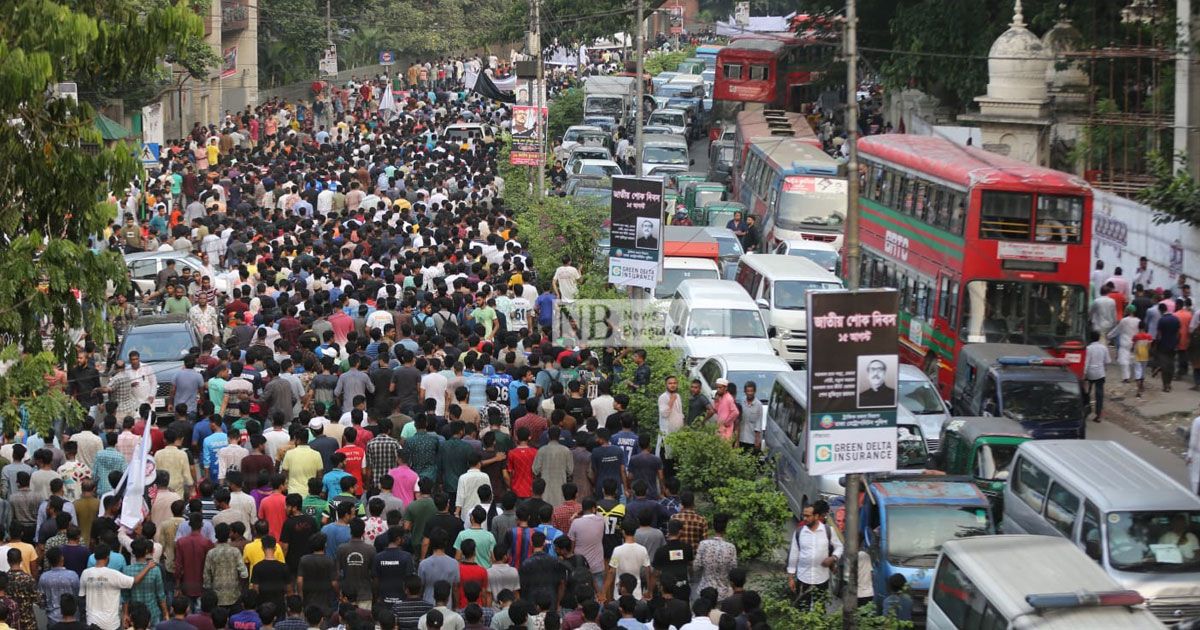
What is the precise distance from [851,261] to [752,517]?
269cm

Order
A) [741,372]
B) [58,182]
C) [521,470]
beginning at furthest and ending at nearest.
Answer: [741,372], [521,470], [58,182]

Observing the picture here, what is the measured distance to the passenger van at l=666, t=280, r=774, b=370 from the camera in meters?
22.2

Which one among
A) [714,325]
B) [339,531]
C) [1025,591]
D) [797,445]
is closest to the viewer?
[1025,591]

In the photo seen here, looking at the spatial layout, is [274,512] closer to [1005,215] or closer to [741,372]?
[741,372]

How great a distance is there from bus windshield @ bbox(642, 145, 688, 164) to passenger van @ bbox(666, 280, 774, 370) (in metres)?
22.8

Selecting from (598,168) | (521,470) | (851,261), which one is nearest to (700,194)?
(598,168)

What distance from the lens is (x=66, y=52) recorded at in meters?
9.92

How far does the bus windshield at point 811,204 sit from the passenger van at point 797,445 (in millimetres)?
13295

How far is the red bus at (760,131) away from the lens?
41.0 m

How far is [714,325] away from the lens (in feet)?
74.3

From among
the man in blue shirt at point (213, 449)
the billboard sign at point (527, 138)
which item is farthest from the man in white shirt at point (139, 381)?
the billboard sign at point (527, 138)

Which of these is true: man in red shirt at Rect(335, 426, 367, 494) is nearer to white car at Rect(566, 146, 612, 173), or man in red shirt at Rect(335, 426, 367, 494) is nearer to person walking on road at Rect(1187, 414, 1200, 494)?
person walking on road at Rect(1187, 414, 1200, 494)

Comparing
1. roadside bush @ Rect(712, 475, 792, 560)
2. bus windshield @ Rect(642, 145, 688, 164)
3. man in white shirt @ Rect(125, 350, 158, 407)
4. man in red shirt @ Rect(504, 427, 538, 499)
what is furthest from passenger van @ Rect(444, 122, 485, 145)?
man in red shirt @ Rect(504, 427, 538, 499)

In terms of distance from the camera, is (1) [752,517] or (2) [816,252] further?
(2) [816,252]
